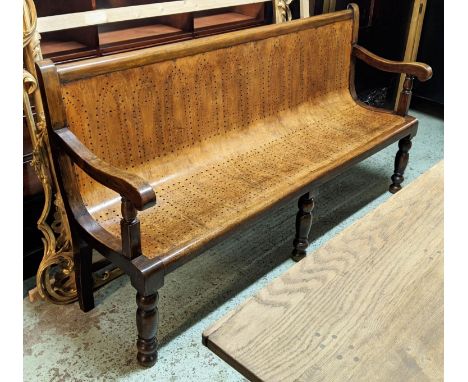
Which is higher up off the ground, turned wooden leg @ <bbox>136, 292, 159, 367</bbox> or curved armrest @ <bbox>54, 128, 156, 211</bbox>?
curved armrest @ <bbox>54, 128, 156, 211</bbox>

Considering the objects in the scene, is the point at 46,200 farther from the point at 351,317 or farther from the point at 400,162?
the point at 400,162

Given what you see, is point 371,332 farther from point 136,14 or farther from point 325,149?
point 136,14

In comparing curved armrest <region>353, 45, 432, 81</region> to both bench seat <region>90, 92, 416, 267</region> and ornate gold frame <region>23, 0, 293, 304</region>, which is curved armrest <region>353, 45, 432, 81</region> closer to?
bench seat <region>90, 92, 416, 267</region>

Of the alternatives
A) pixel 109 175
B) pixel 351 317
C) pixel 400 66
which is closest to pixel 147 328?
pixel 109 175

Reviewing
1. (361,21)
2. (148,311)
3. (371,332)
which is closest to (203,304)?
(148,311)

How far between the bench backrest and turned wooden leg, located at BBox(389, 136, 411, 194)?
21.3 inches

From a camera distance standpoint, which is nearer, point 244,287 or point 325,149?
point 244,287

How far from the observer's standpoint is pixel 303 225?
2227 millimetres

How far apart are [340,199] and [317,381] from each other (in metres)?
1.82

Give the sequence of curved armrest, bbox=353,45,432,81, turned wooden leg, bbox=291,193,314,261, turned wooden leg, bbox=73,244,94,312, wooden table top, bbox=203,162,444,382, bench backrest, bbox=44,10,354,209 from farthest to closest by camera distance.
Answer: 1. curved armrest, bbox=353,45,432,81
2. turned wooden leg, bbox=291,193,314,261
3. turned wooden leg, bbox=73,244,94,312
4. bench backrest, bbox=44,10,354,209
5. wooden table top, bbox=203,162,444,382

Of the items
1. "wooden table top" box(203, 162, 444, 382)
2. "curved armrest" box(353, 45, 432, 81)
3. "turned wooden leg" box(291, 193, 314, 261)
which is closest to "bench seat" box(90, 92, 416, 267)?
"turned wooden leg" box(291, 193, 314, 261)

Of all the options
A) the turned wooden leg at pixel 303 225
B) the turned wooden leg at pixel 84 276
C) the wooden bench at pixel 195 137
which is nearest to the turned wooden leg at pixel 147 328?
the wooden bench at pixel 195 137

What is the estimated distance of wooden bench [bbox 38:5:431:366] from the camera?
5.28 ft

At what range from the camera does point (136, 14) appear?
215 cm
